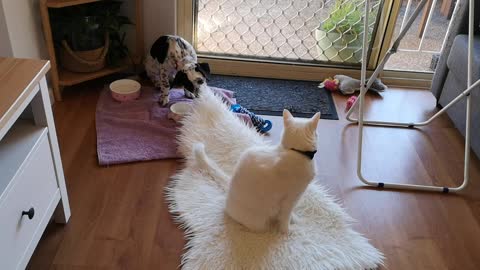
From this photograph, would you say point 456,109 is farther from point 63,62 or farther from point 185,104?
point 63,62

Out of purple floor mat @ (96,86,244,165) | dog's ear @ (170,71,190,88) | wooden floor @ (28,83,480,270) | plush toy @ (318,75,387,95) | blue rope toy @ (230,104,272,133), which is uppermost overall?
dog's ear @ (170,71,190,88)

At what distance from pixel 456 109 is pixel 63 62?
203 cm

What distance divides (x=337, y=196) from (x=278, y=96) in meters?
0.85

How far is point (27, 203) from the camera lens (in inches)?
49.8

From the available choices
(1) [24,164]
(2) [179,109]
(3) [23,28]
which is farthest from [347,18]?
(1) [24,164]

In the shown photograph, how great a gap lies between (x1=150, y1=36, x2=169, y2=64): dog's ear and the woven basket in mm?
259

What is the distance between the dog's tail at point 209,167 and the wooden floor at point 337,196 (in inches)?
6.9

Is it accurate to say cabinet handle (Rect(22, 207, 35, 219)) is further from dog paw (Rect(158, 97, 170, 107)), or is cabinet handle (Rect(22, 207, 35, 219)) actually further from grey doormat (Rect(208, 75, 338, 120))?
grey doormat (Rect(208, 75, 338, 120))

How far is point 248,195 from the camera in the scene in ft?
4.70

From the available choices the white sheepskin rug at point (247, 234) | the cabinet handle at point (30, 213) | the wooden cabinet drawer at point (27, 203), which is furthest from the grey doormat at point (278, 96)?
the cabinet handle at point (30, 213)

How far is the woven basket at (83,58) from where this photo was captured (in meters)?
2.24

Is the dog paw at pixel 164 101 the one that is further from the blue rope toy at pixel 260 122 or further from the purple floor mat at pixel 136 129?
the blue rope toy at pixel 260 122

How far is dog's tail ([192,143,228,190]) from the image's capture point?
1.74 metres

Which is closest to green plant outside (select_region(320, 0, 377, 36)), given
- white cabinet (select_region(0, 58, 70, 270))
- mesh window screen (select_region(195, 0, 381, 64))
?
mesh window screen (select_region(195, 0, 381, 64))
